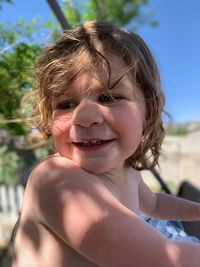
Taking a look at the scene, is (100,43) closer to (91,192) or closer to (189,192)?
(91,192)

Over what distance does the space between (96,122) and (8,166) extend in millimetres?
4833

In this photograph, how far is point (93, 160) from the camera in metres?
1.13

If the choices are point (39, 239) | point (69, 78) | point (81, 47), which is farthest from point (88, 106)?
point (39, 239)

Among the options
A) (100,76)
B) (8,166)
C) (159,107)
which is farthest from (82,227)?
(8,166)

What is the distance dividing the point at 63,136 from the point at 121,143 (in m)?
0.17

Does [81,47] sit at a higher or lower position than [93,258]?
higher

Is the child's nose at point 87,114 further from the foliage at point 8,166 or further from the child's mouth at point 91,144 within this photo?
the foliage at point 8,166

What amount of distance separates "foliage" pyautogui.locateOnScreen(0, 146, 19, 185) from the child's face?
4509 millimetres

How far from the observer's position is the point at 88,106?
3.72 ft

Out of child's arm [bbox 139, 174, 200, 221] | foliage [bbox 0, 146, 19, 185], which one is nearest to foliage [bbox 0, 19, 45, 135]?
child's arm [bbox 139, 174, 200, 221]

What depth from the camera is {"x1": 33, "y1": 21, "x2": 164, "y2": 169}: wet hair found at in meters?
1.21

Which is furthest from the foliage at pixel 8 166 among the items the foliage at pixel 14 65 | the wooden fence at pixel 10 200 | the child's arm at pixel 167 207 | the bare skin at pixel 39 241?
the bare skin at pixel 39 241

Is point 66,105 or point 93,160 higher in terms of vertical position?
point 66,105

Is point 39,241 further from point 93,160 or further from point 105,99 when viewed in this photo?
point 105,99
